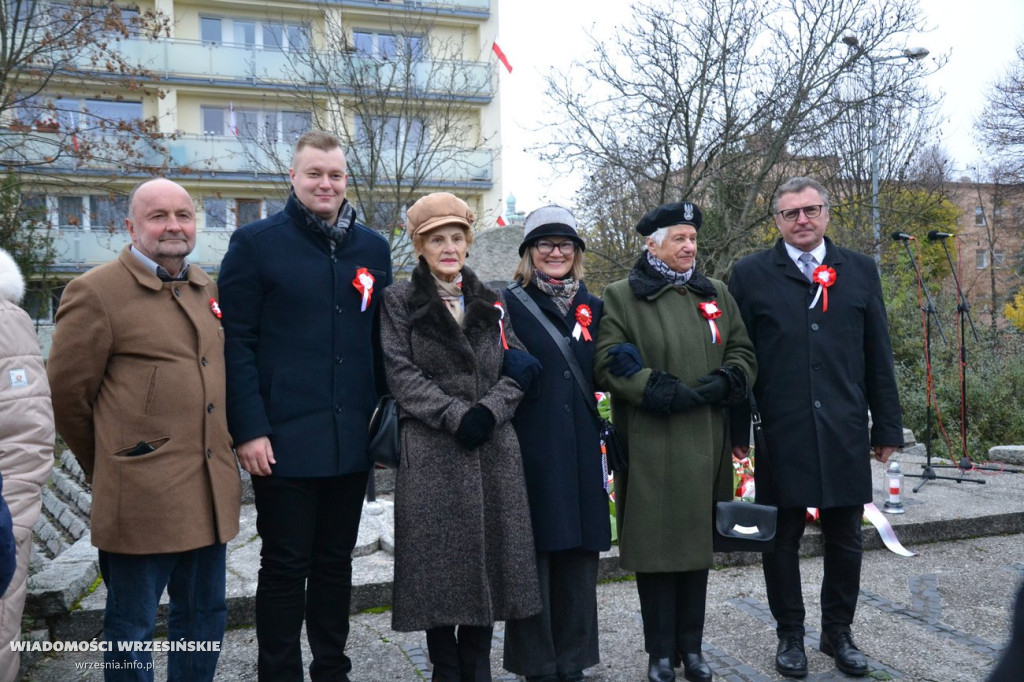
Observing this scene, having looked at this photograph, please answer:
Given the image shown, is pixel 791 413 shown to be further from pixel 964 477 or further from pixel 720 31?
pixel 720 31

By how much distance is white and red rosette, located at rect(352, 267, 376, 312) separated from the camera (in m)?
3.27

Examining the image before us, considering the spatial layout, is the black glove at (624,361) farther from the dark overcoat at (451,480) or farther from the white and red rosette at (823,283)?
the white and red rosette at (823,283)

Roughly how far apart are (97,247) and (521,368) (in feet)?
73.6

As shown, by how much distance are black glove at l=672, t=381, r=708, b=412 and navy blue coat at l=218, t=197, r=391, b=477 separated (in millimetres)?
1307

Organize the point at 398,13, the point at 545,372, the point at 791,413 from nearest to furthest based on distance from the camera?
the point at 545,372
the point at 791,413
the point at 398,13

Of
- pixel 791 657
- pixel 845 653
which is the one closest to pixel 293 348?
pixel 791 657

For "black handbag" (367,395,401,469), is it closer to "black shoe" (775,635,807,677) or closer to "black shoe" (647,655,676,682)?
"black shoe" (647,655,676,682)

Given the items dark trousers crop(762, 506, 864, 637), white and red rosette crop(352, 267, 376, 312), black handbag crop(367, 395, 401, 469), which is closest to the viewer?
black handbag crop(367, 395, 401, 469)

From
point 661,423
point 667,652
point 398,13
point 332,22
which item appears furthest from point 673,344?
point 398,13

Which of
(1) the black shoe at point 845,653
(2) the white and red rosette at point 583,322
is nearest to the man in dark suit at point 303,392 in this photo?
(2) the white and red rosette at point 583,322

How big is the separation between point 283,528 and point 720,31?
376 inches

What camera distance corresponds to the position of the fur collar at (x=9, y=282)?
112 inches

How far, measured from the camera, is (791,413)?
145 inches

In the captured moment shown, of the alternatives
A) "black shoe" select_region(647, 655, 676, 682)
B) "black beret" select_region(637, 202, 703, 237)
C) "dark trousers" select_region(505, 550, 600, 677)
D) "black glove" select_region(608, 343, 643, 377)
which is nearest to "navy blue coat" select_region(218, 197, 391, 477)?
"dark trousers" select_region(505, 550, 600, 677)
